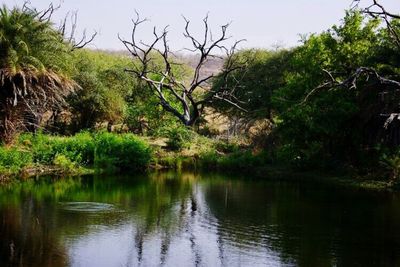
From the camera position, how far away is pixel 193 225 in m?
15.3

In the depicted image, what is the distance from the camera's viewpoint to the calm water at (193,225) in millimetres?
12008

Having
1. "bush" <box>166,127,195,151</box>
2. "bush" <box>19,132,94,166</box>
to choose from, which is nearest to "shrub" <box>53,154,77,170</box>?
"bush" <box>19,132,94,166</box>

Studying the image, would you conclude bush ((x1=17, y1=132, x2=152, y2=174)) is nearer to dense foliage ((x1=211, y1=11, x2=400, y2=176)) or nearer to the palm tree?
the palm tree

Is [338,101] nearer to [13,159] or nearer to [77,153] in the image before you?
[77,153]

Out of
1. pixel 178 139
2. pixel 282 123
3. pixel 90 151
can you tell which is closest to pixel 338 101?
pixel 282 123

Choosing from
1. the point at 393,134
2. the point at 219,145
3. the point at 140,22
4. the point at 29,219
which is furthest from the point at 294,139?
the point at 140,22

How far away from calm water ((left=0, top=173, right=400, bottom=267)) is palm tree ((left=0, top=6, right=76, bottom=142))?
4027 millimetres

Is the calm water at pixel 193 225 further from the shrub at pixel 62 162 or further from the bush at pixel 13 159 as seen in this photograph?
the shrub at pixel 62 162

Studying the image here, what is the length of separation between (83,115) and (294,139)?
15.1 meters

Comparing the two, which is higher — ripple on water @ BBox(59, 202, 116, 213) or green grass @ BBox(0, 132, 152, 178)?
green grass @ BBox(0, 132, 152, 178)

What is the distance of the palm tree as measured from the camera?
75.5ft

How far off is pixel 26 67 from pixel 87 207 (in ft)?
27.6

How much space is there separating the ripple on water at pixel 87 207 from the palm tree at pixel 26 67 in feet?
23.3

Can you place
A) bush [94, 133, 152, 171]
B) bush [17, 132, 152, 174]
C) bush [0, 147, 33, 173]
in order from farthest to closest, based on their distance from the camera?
bush [94, 133, 152, 171] → bush [17, 132, 152, 174] → bush [0, 147, 33, 173]
